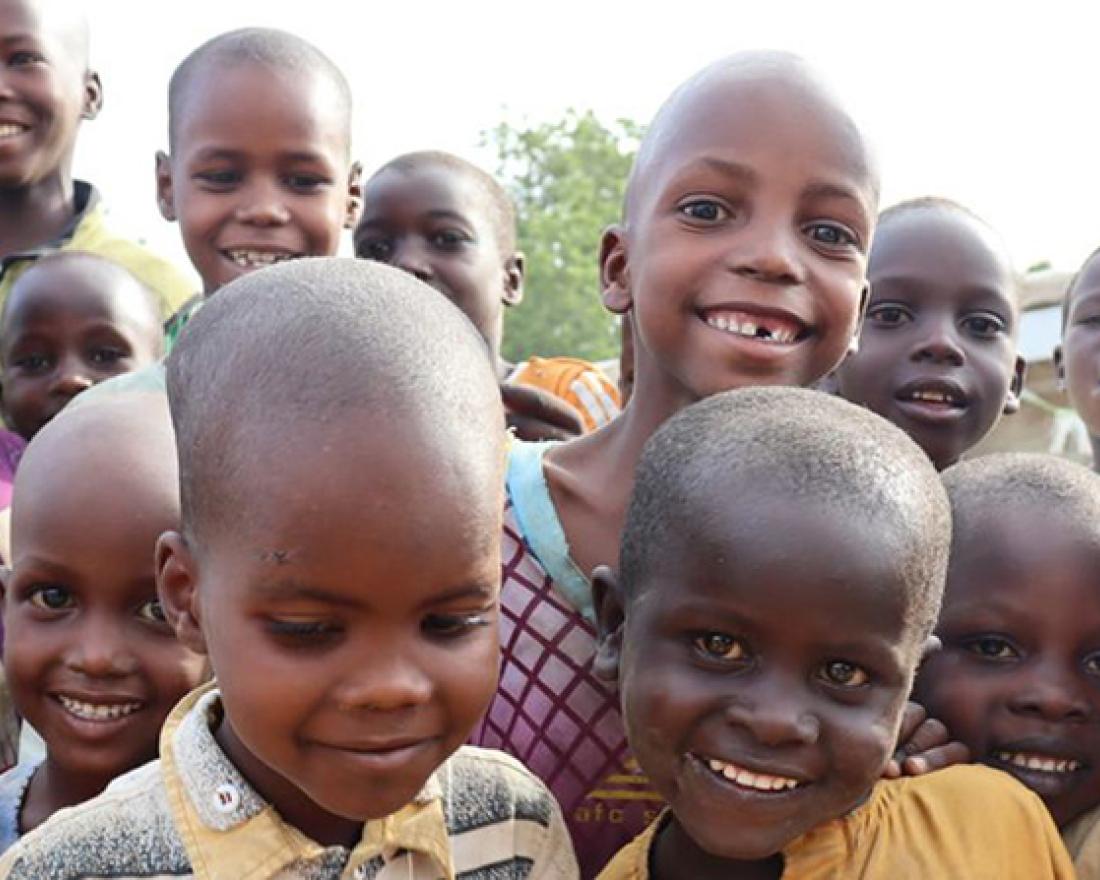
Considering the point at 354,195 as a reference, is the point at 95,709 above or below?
below

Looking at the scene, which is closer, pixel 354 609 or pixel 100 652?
pixel 354 609

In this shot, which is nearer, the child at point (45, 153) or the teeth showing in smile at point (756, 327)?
the teeth showing in smile at point (756, 327)

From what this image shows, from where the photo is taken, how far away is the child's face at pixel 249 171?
3443 millimetres

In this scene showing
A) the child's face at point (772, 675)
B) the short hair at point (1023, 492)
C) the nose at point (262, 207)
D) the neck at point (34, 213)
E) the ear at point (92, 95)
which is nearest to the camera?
the child's face at point (772, 675)

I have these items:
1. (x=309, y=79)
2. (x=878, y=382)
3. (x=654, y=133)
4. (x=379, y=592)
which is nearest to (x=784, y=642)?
(x=379, y=592)

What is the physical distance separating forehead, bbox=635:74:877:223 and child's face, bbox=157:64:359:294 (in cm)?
129

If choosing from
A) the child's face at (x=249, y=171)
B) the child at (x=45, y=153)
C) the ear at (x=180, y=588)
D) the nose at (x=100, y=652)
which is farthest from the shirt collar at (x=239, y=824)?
the child at (x=45, y=153)

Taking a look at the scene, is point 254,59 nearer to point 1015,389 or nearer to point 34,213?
point 34,213

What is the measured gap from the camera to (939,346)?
3150 mm

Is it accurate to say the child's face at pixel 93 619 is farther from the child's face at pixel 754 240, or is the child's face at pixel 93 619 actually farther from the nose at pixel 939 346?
the nose at pixel 939 346

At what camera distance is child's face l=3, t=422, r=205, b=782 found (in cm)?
228

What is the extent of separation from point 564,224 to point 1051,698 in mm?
15268

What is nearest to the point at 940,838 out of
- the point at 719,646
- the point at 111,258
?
the point at 719,646

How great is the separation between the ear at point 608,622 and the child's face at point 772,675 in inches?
5.2
